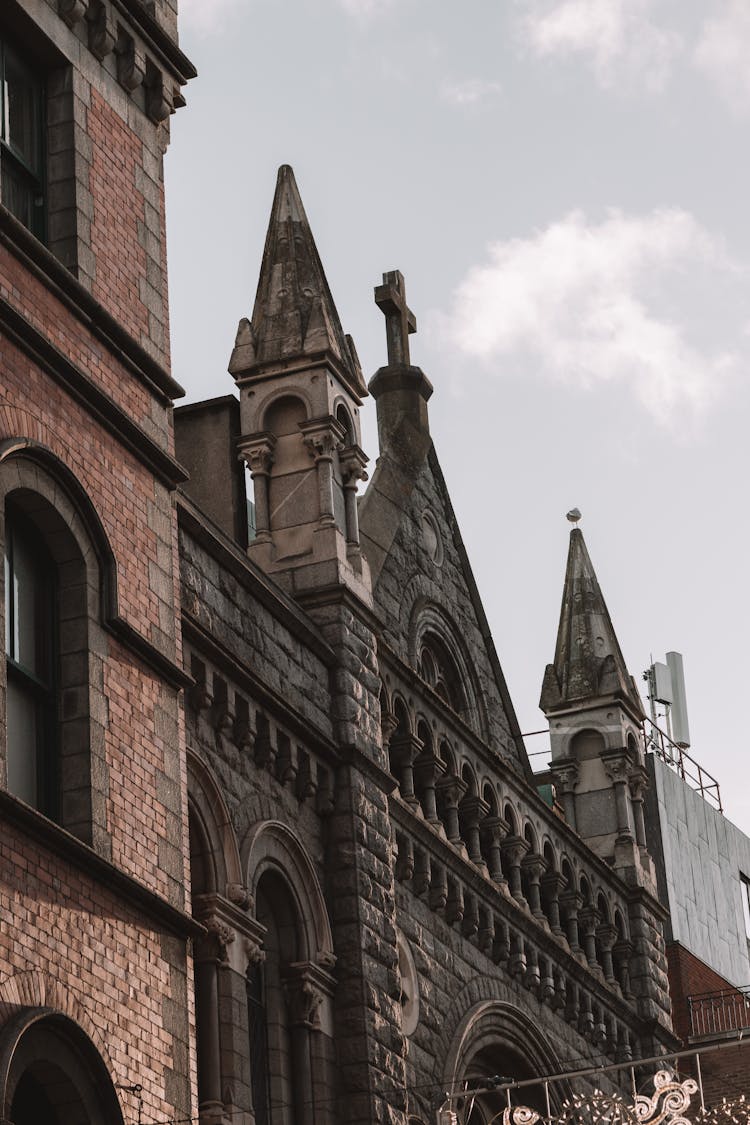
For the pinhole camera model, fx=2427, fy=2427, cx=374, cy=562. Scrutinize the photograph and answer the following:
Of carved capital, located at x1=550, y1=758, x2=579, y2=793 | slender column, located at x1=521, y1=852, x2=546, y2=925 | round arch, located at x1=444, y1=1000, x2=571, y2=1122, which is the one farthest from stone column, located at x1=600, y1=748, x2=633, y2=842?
round arch, located at x1=444, y1=1000, x2=571, y2=1122

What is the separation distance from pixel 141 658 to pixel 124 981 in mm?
2701

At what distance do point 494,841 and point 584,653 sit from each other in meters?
7.06

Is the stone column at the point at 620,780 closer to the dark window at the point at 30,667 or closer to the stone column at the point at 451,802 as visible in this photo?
the stone column at the point at 451,802

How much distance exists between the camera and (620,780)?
111ft

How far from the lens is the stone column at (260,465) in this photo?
25.3 meters

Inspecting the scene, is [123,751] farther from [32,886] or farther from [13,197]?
[13,197]

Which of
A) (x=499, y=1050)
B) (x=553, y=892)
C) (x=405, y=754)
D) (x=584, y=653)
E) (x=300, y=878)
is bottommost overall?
(x=499, y=1050)

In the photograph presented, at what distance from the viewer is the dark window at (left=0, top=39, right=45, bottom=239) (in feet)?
63.3

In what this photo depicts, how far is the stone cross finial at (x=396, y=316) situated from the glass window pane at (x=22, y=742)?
1465cm

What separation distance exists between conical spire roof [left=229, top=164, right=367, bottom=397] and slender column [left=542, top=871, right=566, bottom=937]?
24.3 ft

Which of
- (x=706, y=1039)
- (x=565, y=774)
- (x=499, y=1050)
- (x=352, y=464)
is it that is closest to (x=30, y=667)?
(x=352, y=464)

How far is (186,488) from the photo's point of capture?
26250mm

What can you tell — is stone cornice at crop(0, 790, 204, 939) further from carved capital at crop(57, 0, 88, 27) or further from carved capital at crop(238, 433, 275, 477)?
carved capital at crop(238, 433, 275, 477)

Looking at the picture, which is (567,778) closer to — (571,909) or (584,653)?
(584,653)
